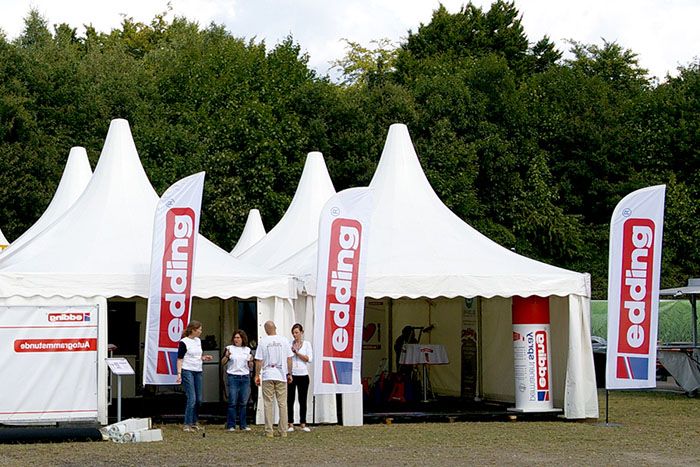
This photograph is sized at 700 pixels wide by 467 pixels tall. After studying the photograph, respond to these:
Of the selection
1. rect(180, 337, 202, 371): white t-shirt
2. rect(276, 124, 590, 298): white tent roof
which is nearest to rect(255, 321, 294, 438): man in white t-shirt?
rect(180, 337, 202, 371): white t-shirt

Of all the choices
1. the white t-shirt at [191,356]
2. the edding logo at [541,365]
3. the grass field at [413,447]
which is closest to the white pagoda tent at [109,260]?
the white t-shirt at [191,356]

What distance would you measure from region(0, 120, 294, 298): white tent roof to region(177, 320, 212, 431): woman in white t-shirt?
33.7 inches

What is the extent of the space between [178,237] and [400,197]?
4.29 metres

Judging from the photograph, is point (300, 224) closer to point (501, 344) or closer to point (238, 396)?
point (501, 344)

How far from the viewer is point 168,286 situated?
14.0m

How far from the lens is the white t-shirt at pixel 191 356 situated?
13.8 metres

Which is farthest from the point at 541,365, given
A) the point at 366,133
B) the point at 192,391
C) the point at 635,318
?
the point at 366,133

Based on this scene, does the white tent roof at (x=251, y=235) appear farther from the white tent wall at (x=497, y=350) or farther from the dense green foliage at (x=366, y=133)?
the white tent wall at (x=497, y=350)

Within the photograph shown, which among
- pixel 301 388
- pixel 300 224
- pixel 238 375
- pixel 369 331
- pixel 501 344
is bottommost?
pixel 301 388

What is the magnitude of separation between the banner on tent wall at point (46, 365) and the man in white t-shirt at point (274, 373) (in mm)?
1927

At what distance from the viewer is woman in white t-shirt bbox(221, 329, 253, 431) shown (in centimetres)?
1394

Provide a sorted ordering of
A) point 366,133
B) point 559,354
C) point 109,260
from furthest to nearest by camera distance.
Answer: point 366,133, point 559,354, point 109,260

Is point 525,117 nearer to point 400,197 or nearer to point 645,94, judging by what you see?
point 645,94

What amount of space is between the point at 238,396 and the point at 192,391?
577 millimetres
